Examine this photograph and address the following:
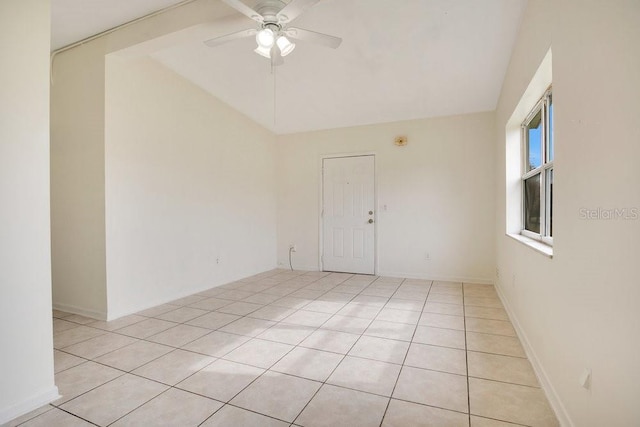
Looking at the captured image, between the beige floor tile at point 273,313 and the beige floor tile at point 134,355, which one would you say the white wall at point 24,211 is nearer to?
the beige floor tile at point 134,355

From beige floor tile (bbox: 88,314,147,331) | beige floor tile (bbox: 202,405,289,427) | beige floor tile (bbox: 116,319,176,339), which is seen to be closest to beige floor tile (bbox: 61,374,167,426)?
beige floor tile (bbox: 202,405,289,427)

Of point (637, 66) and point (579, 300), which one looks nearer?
point (637, 66)

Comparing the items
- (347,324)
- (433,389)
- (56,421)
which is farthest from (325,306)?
(56,421)

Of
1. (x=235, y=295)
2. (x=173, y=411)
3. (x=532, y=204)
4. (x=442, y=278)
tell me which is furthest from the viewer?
(x=442, y=278)

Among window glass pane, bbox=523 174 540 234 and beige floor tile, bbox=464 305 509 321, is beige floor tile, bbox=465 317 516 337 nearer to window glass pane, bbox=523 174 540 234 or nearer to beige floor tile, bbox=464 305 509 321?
beige floor tile, bbox=464 305 509 321

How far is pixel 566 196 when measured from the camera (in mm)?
1529

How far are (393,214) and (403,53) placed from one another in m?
2.43

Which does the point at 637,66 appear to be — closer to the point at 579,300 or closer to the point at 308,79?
the point at 579,300

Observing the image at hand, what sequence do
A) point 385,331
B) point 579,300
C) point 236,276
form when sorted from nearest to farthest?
point 579,300
point 385,331
point 236,276

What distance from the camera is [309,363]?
2.14 metres

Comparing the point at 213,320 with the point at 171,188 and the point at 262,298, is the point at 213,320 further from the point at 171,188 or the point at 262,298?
the point at 171,188

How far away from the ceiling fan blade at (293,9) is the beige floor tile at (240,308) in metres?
2.63

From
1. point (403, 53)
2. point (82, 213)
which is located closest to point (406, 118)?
point (403, 53)

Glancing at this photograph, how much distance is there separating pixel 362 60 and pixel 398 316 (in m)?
2.65
